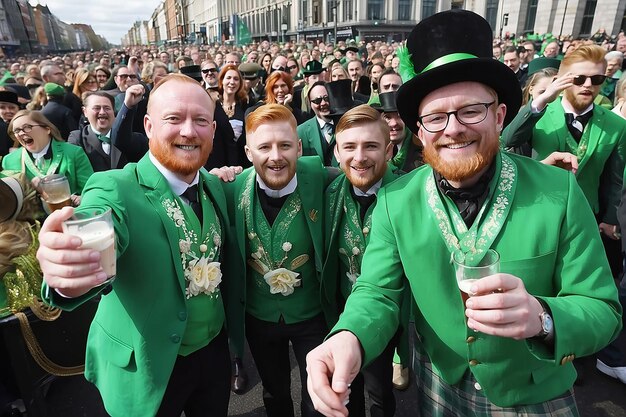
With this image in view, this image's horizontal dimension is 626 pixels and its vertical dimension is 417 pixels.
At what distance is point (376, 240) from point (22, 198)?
2.54 metres

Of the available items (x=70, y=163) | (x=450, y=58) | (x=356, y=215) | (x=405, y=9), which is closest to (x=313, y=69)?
(x=70, y=163)

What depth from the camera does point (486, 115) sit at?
1.63 metres

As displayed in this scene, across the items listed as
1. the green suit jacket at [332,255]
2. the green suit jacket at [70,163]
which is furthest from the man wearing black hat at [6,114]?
the green suit jacket at [332,255]

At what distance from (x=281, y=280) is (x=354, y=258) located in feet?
1.59

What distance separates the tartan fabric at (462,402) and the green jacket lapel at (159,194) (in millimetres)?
1276

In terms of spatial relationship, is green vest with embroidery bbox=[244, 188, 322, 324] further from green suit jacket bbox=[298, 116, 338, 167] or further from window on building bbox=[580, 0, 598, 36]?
window on building bbox=[580, 0, 598, 36]

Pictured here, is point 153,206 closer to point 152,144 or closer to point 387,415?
point 152,144

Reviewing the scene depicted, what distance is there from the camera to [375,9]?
62.3 m

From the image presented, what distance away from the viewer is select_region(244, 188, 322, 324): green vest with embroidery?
2.53 meters

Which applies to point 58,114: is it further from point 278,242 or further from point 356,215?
point 356,215

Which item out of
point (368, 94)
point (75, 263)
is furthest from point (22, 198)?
point (368, 94)

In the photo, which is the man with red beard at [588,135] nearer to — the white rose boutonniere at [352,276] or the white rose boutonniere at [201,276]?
the white rose boutonniere at [352,276]

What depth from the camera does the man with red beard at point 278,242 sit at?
8.31 ft

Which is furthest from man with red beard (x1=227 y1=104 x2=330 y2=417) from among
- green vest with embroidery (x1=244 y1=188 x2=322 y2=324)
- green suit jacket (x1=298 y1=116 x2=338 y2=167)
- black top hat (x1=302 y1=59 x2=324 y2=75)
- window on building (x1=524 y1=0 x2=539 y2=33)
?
window on building (x1=524 y1=0 x2=539 y2=33)
